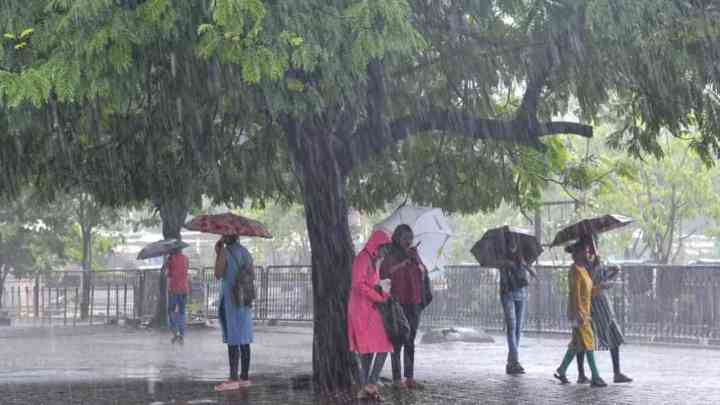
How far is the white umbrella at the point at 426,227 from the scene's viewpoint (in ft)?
48.2

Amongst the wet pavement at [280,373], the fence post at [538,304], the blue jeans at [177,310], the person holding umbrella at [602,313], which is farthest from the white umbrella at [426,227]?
the fence post at [538,304]

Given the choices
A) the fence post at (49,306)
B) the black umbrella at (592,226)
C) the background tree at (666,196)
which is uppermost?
the background tree at (666,196)

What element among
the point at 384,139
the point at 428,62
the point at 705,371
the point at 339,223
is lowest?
the point at 705,371

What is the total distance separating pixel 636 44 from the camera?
1010 cm

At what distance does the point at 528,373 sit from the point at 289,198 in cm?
476

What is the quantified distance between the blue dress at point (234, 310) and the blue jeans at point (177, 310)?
32.8ft

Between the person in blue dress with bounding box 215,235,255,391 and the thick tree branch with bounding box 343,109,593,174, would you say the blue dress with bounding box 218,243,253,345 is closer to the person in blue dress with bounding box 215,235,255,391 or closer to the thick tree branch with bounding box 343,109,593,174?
the person in blue dress with bounding box 215,235,255,391

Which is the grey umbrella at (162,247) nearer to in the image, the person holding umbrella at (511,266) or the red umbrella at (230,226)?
the person holding umbrella at (511,266)

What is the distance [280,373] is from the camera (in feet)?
52.5

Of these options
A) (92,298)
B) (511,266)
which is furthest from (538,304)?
(92,298)

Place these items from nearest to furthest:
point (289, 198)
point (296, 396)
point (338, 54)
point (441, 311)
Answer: point (338, 54)
point (296, 396)
point (289, 198)
point (441, 311)

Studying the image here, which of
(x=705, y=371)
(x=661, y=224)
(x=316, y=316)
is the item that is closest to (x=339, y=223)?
(x=316, y=316)

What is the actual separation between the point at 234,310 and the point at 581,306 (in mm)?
3853

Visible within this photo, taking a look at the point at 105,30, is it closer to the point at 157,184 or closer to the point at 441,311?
the point at 157,184
